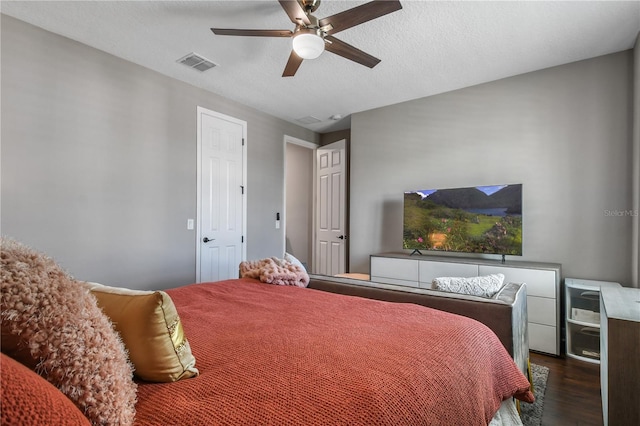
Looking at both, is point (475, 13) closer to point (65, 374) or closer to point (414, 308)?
point (414, 308)

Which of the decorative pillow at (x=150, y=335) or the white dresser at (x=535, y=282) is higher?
the decorative pillow at (x=150, y=335)

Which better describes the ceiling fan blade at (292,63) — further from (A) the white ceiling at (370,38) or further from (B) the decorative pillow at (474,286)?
(B) the decorative pillow at (474,286)

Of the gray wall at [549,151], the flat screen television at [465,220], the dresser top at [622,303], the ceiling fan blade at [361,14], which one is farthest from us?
the flat screen television at [465,220]

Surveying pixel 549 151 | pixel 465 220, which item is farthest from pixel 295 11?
pixel 549 151

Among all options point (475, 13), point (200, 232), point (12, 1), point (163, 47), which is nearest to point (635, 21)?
point (475, 13)

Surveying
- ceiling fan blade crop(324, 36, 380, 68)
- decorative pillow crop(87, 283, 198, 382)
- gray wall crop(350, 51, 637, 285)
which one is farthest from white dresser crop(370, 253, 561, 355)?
decorative pillow crop(87, 283, 198, 382)

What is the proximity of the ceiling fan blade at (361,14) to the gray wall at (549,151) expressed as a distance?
2.29 meters

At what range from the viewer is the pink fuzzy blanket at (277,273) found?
2.29 m

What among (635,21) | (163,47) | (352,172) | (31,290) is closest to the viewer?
(31,290)

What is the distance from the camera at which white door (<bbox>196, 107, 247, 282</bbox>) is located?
3.78m

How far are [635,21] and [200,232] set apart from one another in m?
4.44

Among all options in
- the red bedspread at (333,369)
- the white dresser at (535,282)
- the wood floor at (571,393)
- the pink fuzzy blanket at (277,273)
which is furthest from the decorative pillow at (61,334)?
the white dresser at (535,282)

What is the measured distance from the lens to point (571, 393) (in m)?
2.15

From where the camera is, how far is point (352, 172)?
471cm
